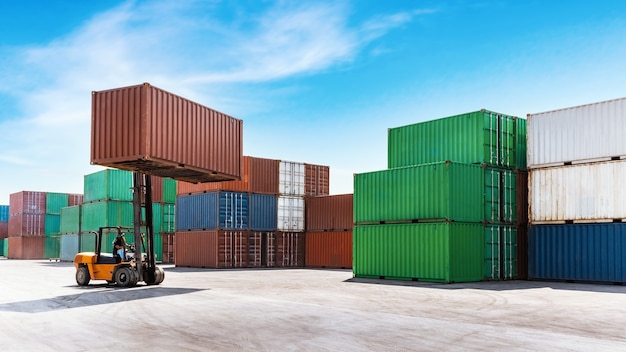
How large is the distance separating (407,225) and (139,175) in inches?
426

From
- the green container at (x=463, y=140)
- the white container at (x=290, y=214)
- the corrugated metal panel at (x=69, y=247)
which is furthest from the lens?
the corrugated metal panel at (x=69, y=247)

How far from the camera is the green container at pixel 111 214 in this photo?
41781mm

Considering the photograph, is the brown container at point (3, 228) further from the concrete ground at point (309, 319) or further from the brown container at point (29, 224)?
the concrete ground at point (309, 319)

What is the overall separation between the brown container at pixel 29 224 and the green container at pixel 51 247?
101 centimetres

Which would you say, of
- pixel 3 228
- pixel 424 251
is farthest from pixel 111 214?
pixel 3 228

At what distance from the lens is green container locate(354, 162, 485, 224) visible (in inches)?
891

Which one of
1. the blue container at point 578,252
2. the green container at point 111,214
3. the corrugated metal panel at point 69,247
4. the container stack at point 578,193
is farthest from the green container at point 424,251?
the corrugated metal panel at point 69,247

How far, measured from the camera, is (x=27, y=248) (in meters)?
58.8

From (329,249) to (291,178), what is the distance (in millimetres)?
5396

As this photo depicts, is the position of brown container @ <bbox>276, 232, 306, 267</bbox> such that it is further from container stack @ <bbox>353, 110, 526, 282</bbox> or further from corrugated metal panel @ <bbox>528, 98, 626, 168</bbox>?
corrugated metal panel @ <bbox>528, 98, 626, 168</bbox>

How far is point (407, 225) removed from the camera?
23.8 metres

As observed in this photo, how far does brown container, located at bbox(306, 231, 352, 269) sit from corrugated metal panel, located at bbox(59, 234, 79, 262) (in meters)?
21.6

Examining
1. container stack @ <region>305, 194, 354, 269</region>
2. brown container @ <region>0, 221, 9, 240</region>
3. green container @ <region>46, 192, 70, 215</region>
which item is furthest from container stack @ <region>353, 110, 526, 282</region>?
brown container @ <region>0, 221, 9, 240</region>

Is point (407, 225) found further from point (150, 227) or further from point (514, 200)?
point (150, 227)
